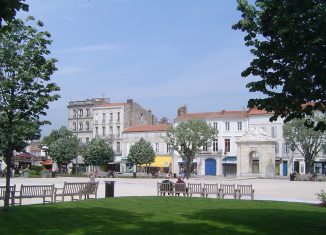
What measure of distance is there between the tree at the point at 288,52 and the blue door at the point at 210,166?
63795 mm

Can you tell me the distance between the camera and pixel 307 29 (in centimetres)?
1005

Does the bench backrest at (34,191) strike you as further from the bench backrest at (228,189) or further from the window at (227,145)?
the window at (227,145)

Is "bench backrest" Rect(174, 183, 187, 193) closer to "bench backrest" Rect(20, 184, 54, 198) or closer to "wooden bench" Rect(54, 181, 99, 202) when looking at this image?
"wooden bench" Rect(54, 181, 99, 202)

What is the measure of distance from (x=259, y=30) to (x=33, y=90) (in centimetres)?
691

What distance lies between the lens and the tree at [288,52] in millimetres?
9969

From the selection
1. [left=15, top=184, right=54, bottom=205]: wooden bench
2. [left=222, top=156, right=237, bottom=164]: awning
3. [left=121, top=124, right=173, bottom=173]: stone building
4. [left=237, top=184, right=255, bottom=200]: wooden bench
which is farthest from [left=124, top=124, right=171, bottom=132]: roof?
[left=15, top=184, right=54, bottom=205]: wooden bench

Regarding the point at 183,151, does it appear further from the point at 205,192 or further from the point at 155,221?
the point at 155,221

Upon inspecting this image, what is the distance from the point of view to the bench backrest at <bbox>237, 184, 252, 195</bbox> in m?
22.1

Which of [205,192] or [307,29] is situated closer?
[307,29]

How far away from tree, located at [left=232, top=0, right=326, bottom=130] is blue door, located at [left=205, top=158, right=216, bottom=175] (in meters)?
63.8

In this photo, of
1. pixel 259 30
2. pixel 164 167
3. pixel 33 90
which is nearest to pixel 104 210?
pixel 33 90

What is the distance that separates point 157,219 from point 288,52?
17.6 ft

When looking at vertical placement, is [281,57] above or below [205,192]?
above

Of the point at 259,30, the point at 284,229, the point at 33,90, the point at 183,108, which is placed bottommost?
the point at 284,229
